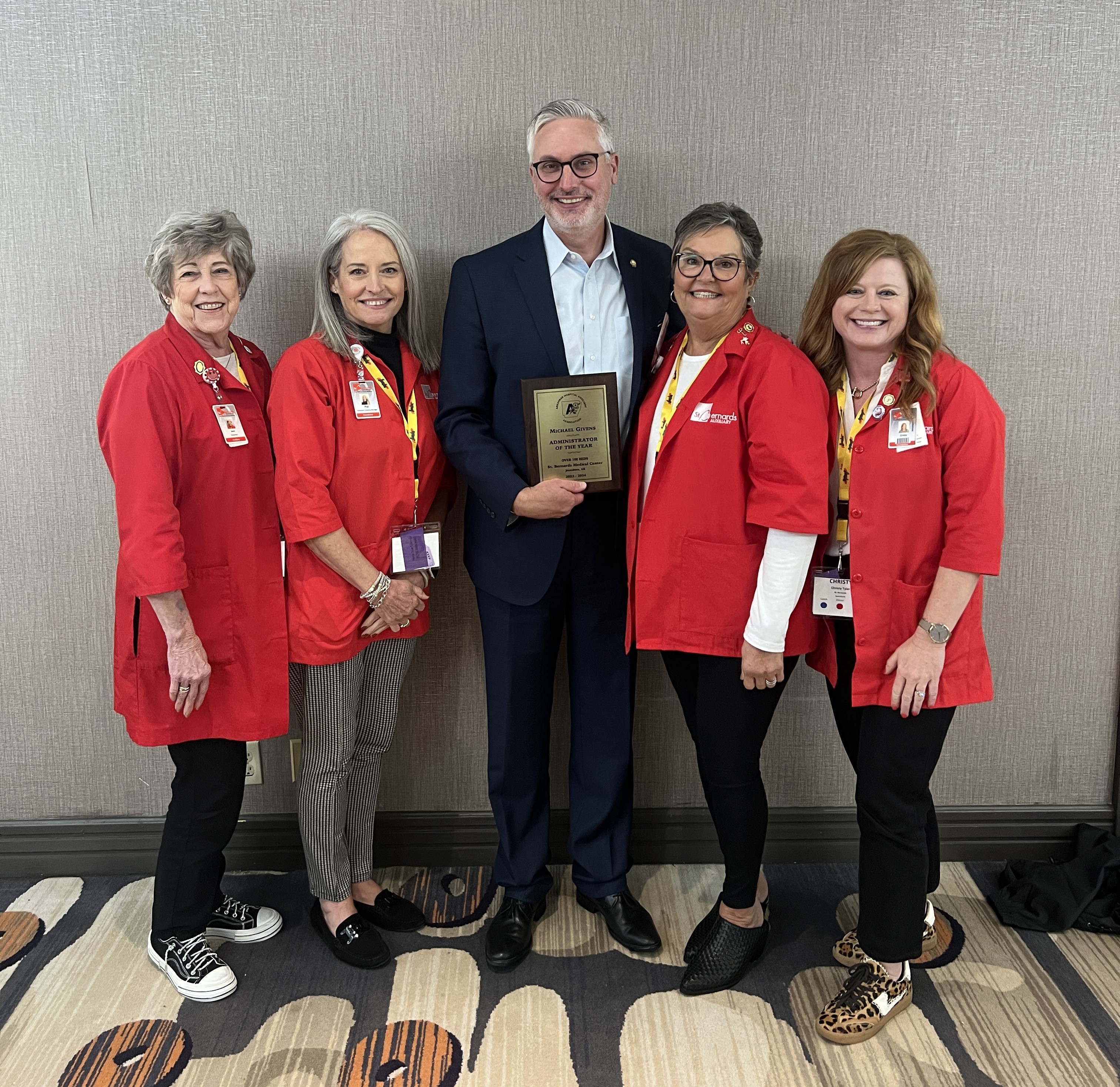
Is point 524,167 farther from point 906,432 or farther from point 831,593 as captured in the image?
point 831,593

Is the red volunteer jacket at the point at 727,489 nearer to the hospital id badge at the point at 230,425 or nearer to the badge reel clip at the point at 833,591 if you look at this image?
the badge reel clip at the point at 833,591

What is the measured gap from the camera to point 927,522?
1.83m

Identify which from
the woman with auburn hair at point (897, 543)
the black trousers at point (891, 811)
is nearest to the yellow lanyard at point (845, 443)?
the woman with auburn hair at point (897, 543)

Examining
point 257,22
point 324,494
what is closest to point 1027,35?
point 257,22

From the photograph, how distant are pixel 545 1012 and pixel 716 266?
170 cm

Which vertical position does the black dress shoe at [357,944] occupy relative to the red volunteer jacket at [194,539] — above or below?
below

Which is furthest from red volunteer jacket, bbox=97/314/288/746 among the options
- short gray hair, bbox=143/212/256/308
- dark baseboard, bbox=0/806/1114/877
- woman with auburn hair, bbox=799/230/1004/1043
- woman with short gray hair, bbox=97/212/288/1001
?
woman with auburn hair, bbox=799/230/1004/1043

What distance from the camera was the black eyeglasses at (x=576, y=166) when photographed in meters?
2.02

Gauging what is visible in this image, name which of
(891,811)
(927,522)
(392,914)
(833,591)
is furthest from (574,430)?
(392,914)

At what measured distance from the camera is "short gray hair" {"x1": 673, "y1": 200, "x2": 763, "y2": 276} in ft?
6.14

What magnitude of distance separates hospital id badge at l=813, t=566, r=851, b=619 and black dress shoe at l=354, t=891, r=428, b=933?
52.3 inches

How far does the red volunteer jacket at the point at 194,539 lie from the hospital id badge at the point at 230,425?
1 cm

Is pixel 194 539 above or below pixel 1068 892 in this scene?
above

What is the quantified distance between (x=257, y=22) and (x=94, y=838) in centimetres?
229
